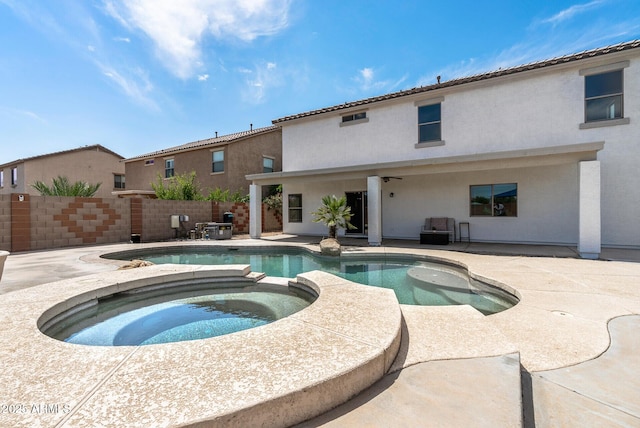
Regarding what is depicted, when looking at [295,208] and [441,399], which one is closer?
[441,399]

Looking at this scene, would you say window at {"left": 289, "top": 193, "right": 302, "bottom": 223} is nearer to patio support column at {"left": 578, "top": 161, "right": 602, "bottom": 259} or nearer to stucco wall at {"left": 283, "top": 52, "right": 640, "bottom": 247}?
stucco wall at {"left": 283, "top": 52, "right": 640, "bottom": 247}

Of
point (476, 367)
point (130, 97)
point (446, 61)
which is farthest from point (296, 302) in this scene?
point (130, 97)

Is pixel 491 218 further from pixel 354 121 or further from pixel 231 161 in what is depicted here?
pixel 231 161

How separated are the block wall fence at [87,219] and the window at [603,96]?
16552 mm

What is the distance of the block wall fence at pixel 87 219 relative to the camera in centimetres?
976

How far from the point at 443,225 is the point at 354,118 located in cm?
640

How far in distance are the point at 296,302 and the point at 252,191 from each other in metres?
9.44

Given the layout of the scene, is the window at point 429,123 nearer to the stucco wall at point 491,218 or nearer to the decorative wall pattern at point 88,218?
the stucco wall at point 491,218

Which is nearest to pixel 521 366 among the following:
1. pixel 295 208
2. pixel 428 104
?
pixel 428 104

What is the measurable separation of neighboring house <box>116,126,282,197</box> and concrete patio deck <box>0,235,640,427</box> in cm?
1502

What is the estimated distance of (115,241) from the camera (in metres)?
12.5

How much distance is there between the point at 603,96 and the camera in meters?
9.35

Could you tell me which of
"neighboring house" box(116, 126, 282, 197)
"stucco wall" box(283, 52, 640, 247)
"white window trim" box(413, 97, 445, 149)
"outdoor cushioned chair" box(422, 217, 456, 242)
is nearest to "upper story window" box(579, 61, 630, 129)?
"stucco wall" box(283, 52, 640, 247)

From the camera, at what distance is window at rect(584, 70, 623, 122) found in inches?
361
